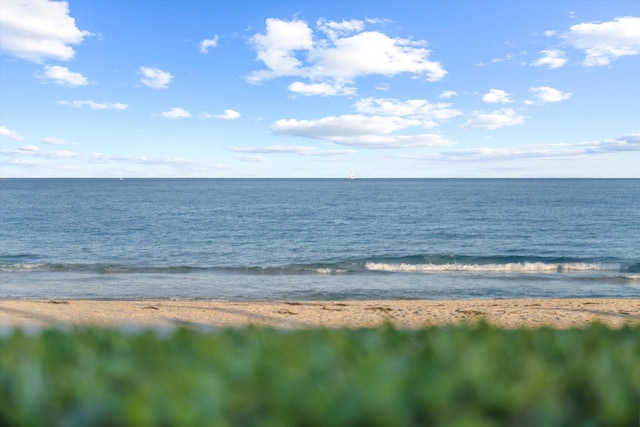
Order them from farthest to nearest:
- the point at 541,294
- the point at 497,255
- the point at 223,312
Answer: the point at 497,255, the point at 541,294, the point at 223,312

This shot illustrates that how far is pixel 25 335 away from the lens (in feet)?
10.8

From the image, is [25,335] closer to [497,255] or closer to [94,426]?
[94,426]

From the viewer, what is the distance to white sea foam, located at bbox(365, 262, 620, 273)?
26672 mm

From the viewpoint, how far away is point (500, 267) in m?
27.3

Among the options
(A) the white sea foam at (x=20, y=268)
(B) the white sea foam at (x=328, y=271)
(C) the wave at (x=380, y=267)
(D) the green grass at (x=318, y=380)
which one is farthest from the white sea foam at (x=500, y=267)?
(D) the green grass at (x=318, y=380)

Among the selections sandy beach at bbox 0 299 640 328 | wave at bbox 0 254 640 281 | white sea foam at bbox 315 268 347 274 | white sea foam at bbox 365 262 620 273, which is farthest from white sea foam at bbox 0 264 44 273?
white sea foam at bbox 365 262 620 273

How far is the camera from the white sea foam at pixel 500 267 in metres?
26.7

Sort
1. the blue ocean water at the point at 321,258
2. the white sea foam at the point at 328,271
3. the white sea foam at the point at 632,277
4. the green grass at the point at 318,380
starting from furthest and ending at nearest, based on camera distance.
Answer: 1. the white sea foam at the point at 328,271
2. the white sea foam at the point at 632,277
3. the blue ocean water at the point at 321,258
4. the green grass at the point at 318,380

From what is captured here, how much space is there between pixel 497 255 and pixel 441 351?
95.7ft

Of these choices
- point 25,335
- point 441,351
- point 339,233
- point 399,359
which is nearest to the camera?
point 399,359

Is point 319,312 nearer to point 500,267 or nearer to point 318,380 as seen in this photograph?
point 318,380

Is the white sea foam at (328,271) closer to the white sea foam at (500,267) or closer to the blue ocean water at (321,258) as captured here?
the blue ocean water at (321,258)

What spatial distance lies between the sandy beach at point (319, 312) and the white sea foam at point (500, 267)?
29.4 feet

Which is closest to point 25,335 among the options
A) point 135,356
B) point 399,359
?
point 135,356
